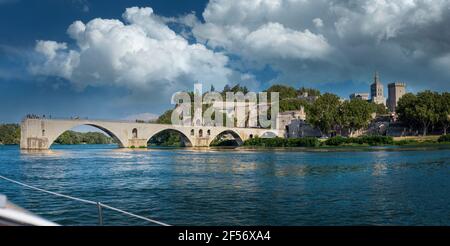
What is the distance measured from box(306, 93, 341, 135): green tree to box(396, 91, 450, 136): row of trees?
11.0m

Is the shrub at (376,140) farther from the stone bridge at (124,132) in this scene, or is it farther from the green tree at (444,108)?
the stone bridge at (124,132)

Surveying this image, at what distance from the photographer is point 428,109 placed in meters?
69.6

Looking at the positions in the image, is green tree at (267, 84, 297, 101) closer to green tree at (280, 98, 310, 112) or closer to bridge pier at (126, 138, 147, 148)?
green tree at (280, 98, 310, 112)

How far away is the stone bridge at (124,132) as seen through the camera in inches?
2029

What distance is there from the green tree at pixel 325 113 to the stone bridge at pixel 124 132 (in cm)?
1523

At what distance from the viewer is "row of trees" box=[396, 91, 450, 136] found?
68562mm

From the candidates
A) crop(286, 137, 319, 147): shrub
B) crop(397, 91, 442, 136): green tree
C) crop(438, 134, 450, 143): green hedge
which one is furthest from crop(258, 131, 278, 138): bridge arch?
crop(438, 134, 450, 143): green hedge
